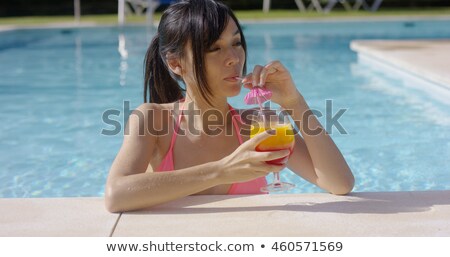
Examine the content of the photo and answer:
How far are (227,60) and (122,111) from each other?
539 centimetres

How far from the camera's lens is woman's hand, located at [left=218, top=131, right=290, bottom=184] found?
2.15 meters

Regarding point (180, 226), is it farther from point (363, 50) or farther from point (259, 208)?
point (363, 50)

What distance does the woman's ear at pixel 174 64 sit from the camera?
2.64 m

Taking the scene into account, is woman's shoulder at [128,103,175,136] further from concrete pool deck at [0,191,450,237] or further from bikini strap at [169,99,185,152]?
concrete pool deck at [0,191,450,237]

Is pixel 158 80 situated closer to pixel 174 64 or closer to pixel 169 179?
pixel 174 64

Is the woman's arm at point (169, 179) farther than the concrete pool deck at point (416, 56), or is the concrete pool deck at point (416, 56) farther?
the concrete pool deck at point (416, 56)

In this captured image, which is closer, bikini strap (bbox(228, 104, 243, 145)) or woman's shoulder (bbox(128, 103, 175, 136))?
woman's shoulder (bbox(128, 103, 175, 136))

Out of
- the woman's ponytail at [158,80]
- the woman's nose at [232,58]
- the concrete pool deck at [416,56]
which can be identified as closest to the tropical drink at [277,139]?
the woman's nose at [232,58]

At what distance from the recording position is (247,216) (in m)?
2.30

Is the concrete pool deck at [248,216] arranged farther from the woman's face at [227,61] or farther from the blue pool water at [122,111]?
the blue pool water at [122,111]

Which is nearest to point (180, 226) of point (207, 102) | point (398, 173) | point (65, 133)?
point (207, 102)

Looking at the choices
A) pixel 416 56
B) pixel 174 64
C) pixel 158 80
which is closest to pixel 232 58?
pixel 174 64

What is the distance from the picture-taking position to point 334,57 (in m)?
11.5

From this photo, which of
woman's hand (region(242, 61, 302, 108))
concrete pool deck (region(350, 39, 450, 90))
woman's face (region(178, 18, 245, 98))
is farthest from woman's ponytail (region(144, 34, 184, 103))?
concrete pool deck (region(350, 39, 450, 90))
